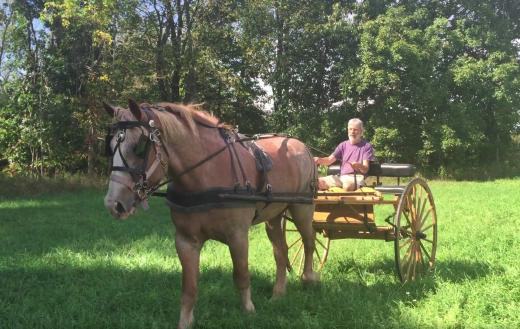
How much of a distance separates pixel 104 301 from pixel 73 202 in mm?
9504

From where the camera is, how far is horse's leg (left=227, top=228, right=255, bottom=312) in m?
3.94

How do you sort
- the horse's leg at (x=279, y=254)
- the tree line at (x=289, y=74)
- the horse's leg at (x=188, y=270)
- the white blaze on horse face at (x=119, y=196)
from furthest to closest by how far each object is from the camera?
the tree line at (x=289, y=74), the horse's leg at (x=279, y=254), the horse's leg at (x=188, y=270), the white blaze on horse face at (x=119, y=196)

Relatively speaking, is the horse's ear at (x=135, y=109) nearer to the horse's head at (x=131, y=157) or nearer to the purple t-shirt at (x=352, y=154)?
the horse's head at (x=131, y=157)

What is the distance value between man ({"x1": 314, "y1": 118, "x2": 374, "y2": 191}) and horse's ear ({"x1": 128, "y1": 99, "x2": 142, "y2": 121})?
2.94 metres

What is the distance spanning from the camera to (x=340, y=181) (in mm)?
6082

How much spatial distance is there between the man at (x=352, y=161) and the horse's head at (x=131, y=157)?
284cm

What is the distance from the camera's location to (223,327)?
162 inches

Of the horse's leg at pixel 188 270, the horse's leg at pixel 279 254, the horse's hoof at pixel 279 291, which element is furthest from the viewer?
the horse's leg at pixel 279 254

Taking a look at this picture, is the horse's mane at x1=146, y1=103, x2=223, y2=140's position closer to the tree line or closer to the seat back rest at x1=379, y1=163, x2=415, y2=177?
the seat back rest at x1=379, y1=163, x2=415, y2=177

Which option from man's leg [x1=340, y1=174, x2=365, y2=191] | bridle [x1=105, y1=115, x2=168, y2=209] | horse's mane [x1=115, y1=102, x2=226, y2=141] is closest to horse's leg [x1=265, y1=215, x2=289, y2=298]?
man's leg [x1=340, y1=174, x2=365, y2=191]

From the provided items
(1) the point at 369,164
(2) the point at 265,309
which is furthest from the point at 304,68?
(2) the point at 265,309

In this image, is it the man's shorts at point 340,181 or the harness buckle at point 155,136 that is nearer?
the harness buckle at point 155,136

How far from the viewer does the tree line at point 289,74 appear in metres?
19.1

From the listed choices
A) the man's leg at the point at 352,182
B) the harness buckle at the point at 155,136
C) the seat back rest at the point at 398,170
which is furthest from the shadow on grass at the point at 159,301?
the harness buckle at the point at 155,136
